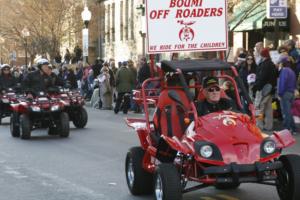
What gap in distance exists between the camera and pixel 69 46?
54.0 meters

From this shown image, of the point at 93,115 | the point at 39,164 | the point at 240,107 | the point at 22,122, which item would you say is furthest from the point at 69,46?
the point at 240,107

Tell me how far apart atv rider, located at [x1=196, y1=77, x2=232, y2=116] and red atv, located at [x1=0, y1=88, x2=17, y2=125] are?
41.8ft

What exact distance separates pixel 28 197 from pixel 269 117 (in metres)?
8.72

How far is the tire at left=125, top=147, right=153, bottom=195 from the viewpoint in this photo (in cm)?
917

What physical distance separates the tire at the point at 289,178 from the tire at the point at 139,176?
175 centimetres

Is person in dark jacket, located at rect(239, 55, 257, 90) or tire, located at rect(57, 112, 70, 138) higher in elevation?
person in dark jacket, located at rect(239, 55, 257, 90)

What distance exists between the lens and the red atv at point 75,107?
18.3 m

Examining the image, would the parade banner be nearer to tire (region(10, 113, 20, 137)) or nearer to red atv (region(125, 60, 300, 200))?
red atv (region(125, 60, 300, 200))

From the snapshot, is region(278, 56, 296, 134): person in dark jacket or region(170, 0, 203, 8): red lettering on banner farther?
region(278, 56, 296, 134): person in dark jacket

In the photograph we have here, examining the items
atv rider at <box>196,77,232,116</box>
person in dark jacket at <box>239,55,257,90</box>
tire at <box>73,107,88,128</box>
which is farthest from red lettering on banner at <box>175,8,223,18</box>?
tire at <box>73,107,88,128</box>

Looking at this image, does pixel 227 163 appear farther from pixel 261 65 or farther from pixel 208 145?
pixel 261 65

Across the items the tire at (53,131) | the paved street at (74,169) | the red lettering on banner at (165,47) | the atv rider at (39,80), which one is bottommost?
the paved street at (74,169)

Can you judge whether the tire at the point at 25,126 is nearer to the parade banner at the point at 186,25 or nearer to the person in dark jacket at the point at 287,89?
the parade banner at the point at 186,25

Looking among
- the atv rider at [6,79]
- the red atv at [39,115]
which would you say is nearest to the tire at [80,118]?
the red atv at [39,115]
